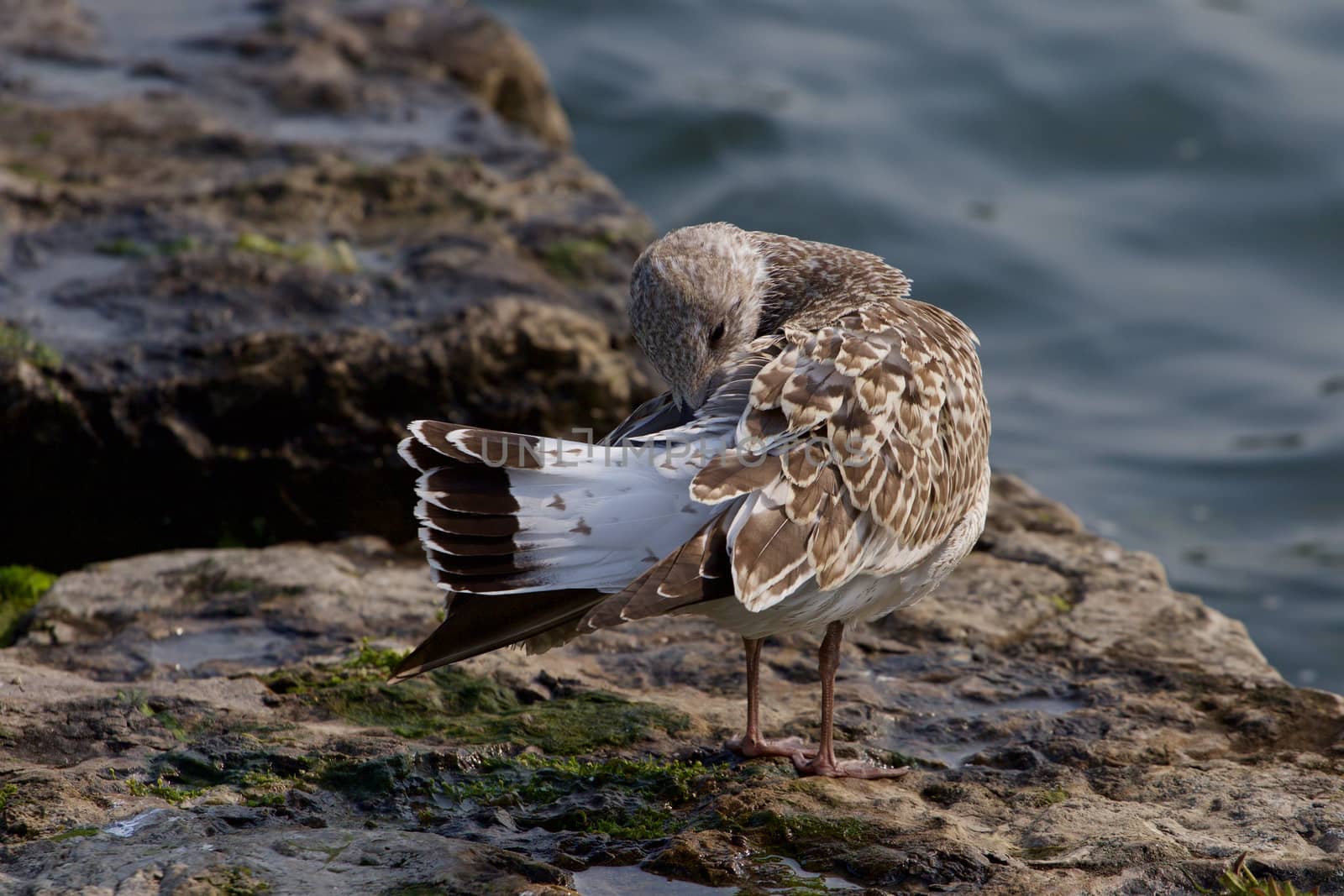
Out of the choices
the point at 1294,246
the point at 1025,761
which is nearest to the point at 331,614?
the point at 1025,761

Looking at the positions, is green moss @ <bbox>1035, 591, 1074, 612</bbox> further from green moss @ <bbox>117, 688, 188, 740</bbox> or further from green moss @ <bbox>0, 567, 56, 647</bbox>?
green moss @ <bbox>0, 567, 56, 647</bbox>

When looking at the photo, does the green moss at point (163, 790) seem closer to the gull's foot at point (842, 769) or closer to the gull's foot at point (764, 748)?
the gull's foot at point (764, 748)

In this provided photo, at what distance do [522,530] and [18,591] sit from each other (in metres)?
2.76

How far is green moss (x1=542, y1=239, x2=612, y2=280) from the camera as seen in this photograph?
6.96 meters

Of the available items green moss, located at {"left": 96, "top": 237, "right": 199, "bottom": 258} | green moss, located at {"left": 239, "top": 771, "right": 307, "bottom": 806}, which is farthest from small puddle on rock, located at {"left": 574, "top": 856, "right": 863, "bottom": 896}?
green moss, located at {"left": 96, "top": 237, "right": 199, "bottom": 258}

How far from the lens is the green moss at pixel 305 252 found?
668 cm

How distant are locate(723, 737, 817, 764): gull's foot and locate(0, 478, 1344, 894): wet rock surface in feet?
0.12

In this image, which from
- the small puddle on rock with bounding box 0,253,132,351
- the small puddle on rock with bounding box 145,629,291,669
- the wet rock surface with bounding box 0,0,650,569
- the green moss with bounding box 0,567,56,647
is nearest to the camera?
the small puddle on rock with bounding box 145,629,291,669

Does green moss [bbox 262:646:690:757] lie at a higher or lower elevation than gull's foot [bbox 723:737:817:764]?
lower

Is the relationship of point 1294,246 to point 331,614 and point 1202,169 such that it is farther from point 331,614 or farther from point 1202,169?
point 331,614

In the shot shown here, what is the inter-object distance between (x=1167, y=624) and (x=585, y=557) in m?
2.55

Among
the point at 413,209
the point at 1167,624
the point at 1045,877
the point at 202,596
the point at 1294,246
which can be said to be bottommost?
the point at 202,596

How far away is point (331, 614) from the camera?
4.77 metres

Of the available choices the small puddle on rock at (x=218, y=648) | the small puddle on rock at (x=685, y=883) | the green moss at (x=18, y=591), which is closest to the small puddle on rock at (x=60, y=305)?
the green moss at (x=18, y=591)
